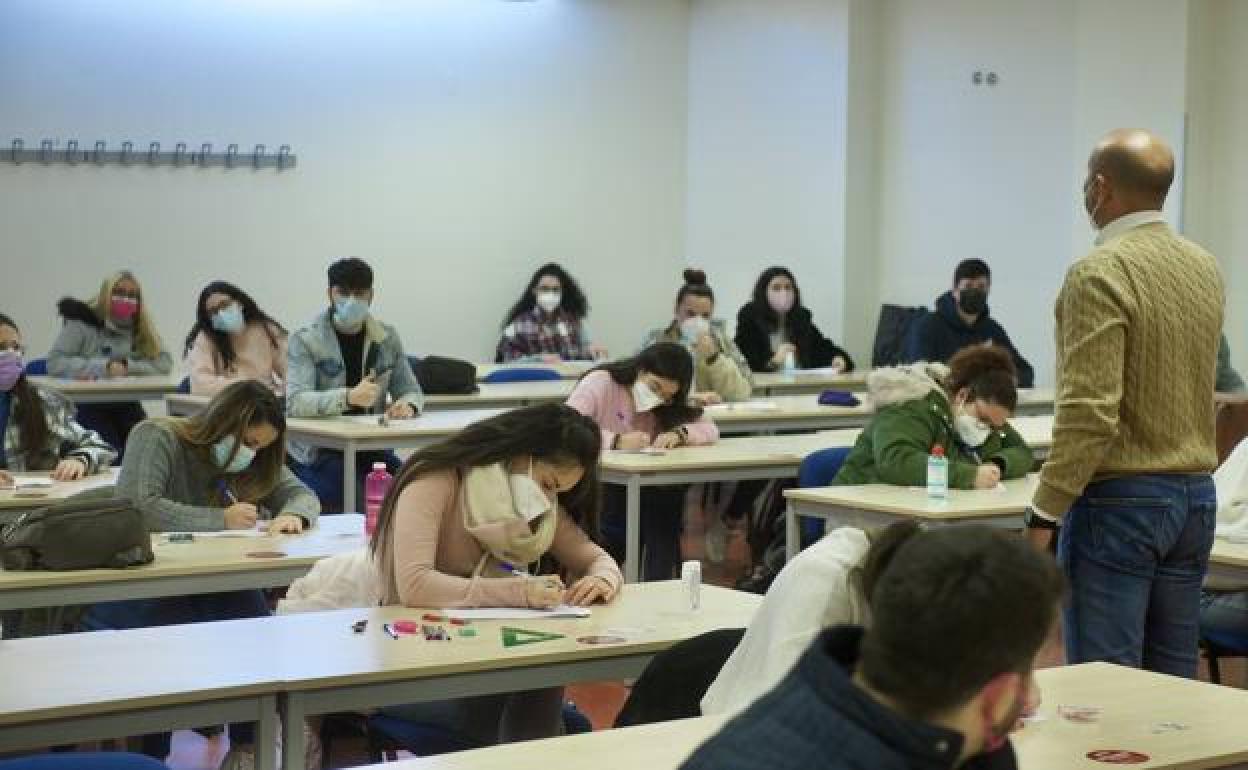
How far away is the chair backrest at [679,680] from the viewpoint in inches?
141

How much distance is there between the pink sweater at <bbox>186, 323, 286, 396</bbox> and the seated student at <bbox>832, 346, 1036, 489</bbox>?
3.68m

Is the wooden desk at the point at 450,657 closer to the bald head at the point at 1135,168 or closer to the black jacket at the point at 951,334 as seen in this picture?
the bald head at the point at 1135,168

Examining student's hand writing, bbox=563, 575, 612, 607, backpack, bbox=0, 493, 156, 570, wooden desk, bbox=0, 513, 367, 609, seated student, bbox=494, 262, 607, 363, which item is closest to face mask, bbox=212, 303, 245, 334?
seated student, bbox=494, 262, 607, 363

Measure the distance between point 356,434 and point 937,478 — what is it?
2.57 m

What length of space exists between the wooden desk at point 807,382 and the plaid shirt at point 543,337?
2.11 meters

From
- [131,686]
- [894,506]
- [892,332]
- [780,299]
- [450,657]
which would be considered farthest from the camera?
[892,332]

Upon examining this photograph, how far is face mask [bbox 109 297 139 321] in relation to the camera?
10.4 metres

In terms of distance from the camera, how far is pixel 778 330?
1190cm

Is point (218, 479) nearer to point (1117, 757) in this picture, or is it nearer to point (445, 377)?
point (1117, 757)

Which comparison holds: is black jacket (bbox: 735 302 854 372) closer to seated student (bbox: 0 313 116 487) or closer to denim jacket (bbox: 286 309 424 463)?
denim jacket (bbox: 286 309 424 463)

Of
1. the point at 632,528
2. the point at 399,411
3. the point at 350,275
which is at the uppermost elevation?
the point at 350,275

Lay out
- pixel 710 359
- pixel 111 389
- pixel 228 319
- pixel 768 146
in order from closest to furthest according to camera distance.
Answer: pixel 228 319 → pixel 710 359 → pixel 111 389 → pixel 768 146

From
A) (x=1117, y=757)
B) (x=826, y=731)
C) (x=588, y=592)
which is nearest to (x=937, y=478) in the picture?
(x=588, y=592)

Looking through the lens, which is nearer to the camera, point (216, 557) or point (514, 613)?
point (514, 613)
